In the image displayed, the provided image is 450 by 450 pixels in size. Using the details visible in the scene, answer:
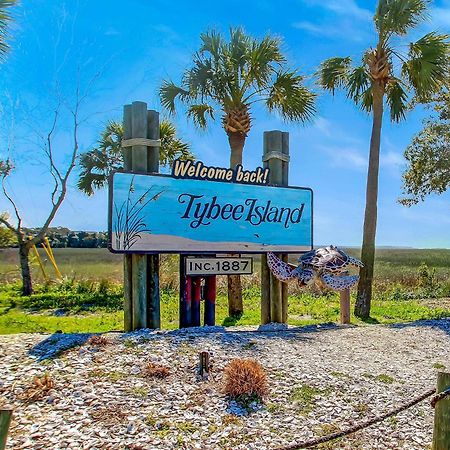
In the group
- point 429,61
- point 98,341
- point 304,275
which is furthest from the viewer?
point 429,61

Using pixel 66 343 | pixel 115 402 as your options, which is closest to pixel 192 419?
pixel 115 402

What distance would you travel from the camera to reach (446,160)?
→ 15898 millimetres

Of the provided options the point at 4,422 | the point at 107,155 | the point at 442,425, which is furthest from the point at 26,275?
the point at 442,425

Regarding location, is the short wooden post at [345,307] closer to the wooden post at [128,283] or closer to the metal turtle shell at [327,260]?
the metal turtle shell at [327,260]

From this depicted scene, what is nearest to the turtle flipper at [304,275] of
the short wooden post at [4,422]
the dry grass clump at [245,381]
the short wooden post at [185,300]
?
the short wooden post at [185,300]

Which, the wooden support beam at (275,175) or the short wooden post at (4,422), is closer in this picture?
the short wooden post at (4,422)

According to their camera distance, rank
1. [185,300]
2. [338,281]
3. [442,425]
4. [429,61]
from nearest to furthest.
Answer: [442,425]
[185,300]
[338,281]
[429,61]

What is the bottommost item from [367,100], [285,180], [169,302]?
[169,302]

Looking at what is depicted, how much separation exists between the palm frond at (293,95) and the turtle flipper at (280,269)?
466cm

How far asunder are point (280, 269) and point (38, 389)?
5.18 meters

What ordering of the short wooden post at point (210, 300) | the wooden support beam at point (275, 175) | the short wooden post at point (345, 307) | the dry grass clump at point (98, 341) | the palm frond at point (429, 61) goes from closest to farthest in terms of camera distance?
the dry grass clump at point (98, 341)
the short wooden post at point (210, 300)
the wooden support beam at point (275, 175)
the short wooden post at point (345, 307)
the palm frond at point (429, 61)

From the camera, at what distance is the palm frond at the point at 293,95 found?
11.9 meters

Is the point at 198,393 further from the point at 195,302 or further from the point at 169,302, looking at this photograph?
the point at 169,302

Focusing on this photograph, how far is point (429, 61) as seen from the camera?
11922 millimetres
